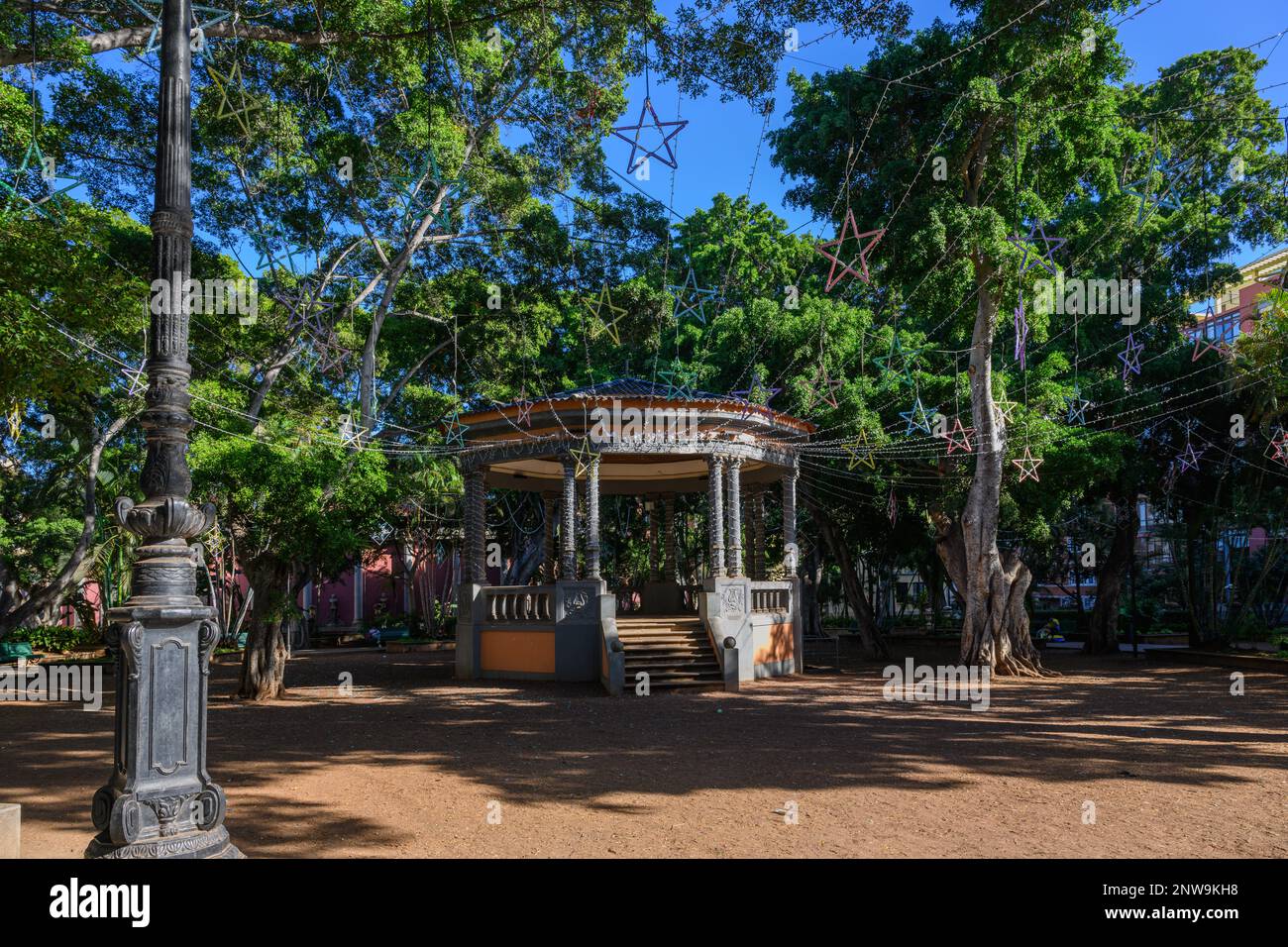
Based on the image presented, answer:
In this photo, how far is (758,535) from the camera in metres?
22.5

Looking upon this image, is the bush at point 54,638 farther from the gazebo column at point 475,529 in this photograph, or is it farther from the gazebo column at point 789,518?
Answer: the gazebo column at point 789,518

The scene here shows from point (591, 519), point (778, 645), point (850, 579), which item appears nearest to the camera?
point (591, 519)

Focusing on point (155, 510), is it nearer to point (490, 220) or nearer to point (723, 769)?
point (723, 769)

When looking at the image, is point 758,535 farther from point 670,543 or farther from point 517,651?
point 517,651

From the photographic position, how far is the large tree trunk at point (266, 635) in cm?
1496

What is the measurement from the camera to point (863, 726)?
1196 centimetres

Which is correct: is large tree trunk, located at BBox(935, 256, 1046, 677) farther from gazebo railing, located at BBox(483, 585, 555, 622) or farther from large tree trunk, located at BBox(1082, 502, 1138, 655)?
gazebo railing, located at BBox(483, 585, 555, 622)

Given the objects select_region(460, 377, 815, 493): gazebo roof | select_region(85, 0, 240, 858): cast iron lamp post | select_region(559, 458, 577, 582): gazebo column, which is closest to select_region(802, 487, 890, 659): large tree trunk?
select_region(460, 377, 815, 493): gazebo roof

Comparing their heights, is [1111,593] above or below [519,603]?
below

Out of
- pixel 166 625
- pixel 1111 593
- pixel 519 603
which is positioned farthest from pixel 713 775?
pixel 1111 593

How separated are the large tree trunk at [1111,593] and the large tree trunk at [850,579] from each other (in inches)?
257

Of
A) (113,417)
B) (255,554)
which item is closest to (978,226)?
(255,554)

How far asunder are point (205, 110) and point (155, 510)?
49.7ft

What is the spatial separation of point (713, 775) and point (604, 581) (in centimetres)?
961
